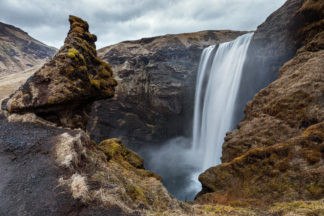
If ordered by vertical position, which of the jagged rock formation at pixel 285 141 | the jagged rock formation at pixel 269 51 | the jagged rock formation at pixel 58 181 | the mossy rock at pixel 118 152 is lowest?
the mossy rock at pixel 118 152

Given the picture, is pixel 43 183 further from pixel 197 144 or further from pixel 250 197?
pixel 197 144

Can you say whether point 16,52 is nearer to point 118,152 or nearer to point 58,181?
point 118,152

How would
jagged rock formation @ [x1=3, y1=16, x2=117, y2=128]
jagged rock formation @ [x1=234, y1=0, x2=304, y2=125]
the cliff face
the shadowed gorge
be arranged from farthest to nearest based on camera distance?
1. the cliff face
2. jagged rock formation @ [x1=234, y1=0, x2=304, y2=125]
3. jagged rock formation @ [x1=3, y1=16, x2=117, y2=128]
4. the shadowed gorge

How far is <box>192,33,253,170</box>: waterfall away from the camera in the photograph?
2505cm

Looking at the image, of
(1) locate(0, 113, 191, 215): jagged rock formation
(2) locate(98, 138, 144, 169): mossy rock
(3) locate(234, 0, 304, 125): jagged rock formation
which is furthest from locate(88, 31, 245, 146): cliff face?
(1) locate(0, 113, 191, 215): jagged rock formation

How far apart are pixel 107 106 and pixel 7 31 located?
429 feet

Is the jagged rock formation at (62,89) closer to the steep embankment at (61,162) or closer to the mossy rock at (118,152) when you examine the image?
the steep embankment at (61,162)

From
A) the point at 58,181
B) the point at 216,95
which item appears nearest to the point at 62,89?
the point at 58,181

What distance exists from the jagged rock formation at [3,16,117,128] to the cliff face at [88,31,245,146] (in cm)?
2639

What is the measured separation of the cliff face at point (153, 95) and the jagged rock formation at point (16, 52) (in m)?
82.8

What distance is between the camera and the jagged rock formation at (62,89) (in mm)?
8250

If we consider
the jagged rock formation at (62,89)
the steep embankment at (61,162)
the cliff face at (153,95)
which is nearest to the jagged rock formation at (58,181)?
the steep embankment at (61,162)

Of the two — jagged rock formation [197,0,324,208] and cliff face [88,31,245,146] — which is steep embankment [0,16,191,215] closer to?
jagged rock formation [197,0,324,208]

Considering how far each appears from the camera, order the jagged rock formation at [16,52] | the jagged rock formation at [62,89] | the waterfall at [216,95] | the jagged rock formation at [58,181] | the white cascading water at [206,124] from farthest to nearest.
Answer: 1. the jagged rock formation at [16,52]
2. the white cascading water at [206,124]
3. the waterfall at [216,95]
4. the jagged rock formation at [62,89]
5. the jagged rock formation at [58,181]
